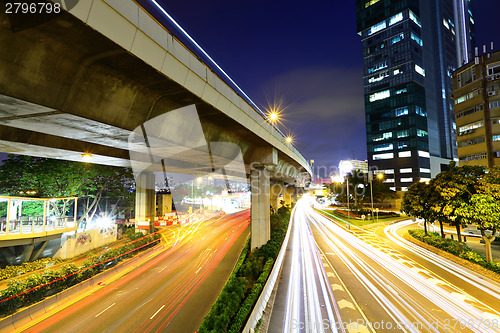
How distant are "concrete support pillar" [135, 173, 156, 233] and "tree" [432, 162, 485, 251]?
103 ft

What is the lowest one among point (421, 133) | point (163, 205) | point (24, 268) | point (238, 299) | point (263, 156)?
point (24, 268)

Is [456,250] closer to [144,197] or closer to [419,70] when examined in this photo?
[144,197]

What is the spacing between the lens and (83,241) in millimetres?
27500

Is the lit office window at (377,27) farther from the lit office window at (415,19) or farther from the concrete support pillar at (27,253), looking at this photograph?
the concrete support pillar at (27,253)

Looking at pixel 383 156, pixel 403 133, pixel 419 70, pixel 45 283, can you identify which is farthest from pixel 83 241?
pixel 419 70

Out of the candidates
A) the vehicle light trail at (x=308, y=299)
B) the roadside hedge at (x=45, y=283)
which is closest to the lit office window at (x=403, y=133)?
the vehicle light trail at (x=308, y=299)

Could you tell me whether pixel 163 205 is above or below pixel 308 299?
above

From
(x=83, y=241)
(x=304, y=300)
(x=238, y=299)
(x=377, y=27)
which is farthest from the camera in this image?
(x=377, y=27)

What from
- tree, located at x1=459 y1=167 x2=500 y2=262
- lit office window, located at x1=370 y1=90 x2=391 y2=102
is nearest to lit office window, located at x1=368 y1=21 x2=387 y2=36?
lit office window, located at x1=370 y1=90 x2=391 y2=102

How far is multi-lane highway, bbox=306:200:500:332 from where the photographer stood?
11.5m

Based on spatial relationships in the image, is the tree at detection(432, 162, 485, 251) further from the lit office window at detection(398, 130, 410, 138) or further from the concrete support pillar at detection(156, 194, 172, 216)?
the lit office window at detection(398, 130, 410, 138)

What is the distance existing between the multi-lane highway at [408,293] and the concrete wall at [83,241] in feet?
84.1

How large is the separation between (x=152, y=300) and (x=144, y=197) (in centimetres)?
1904

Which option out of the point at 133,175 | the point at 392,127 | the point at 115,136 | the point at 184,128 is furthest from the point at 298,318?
the point at 392,127
